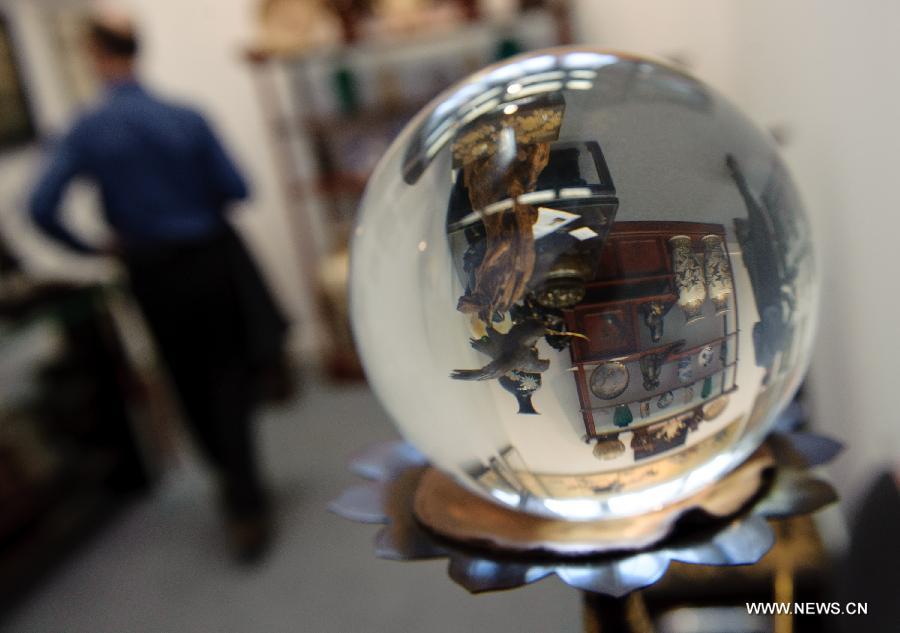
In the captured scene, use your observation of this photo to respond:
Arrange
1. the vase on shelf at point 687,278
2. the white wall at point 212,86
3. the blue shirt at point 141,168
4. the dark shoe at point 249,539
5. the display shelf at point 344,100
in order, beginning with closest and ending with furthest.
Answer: the vase on shelf at point 687,278
the blue shirt at point 141,168
the dark shoe at point 249,539
the display shelf at point 344,100
the white wall at point 212,86

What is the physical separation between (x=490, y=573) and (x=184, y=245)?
5.78 feet

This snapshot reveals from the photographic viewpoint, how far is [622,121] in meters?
0.45

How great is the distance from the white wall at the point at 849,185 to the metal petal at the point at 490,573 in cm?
36

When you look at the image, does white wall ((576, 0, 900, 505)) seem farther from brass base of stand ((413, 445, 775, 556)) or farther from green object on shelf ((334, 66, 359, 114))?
green object on shelf ((334, 66, 359, 114))

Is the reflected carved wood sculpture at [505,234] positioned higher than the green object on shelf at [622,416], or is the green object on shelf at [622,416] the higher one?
the reflected carved wood sculpture at [505,234]

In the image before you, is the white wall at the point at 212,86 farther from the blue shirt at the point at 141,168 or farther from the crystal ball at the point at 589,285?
the crystal ball at the point at 589,285

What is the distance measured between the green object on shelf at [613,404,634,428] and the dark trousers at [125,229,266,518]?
1.80m

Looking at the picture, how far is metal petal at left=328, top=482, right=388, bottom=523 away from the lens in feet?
1.82

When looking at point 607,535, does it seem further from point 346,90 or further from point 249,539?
point 346,90

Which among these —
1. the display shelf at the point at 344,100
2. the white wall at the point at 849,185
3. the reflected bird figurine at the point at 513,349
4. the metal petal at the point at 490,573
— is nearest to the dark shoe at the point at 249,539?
the display shelf at the point at 344,100

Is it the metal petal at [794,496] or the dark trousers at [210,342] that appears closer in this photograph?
the metal petal at [794,496]

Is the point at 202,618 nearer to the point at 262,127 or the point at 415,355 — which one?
the point at 415,355

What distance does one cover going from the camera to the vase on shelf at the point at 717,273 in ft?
1.43

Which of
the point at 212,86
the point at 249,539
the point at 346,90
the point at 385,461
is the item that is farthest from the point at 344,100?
the point at 385,461
